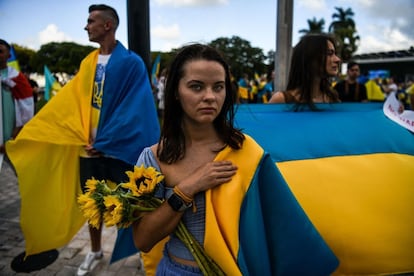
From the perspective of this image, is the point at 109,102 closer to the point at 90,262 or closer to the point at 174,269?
the point at 90,262

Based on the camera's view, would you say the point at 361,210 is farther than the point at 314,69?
No

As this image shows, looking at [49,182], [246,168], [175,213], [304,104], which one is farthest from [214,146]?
[49,182]

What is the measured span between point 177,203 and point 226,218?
0.18 meters

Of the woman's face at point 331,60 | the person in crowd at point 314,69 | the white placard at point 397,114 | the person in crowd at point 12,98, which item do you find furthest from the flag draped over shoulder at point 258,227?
the person in crowd at point 12,98

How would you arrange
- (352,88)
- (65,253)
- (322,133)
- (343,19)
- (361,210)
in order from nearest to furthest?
(361,210)
(322,133)
(65,253)
(352,88)
(343,19)

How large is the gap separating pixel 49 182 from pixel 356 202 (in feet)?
8.09

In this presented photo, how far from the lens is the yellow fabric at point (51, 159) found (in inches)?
116

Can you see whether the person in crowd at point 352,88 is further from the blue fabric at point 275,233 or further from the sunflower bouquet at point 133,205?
the sunflower bouquet at point 133,205

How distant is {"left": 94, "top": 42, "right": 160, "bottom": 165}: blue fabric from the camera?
2811 mm

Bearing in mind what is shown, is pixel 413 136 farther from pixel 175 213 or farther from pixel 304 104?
pixel 175 213

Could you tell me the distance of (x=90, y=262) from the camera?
3.10m

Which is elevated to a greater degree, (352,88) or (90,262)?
(352,88)

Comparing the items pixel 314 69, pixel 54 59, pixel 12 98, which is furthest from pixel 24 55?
pixel 314 69

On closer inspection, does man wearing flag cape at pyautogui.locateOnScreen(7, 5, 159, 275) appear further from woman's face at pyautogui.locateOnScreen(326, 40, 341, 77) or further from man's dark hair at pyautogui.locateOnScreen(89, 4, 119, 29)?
woman's face at pyautogui.locateOnScreen(326, 40, 341, 77)
